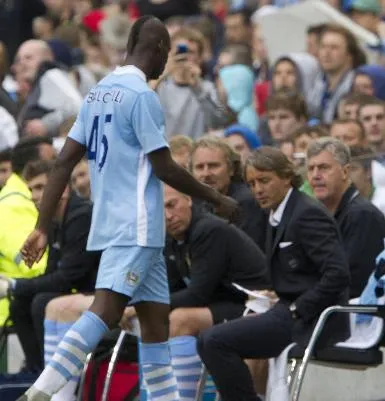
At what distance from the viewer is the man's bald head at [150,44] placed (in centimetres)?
884

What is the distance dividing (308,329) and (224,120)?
4.45m

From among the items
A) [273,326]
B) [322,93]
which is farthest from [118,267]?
[322,93]

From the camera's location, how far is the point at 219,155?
428 inches

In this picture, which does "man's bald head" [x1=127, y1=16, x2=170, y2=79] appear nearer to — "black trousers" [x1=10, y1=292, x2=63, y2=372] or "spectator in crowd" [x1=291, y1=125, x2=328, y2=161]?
"black trousers" [x1=10, y1=292, x2=63, y2=372]

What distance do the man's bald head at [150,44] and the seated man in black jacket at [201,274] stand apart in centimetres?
125

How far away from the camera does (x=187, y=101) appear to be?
13773 millimetres

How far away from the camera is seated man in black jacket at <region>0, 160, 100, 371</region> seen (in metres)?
10.7

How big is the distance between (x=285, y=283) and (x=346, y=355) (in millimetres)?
562

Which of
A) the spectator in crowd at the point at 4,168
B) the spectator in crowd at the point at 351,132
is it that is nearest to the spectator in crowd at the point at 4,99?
the spectator in crowd at the point at 4,168

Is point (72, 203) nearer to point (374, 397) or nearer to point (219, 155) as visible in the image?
point (219, 155)

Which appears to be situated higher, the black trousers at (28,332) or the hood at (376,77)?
the hood at (376,77)

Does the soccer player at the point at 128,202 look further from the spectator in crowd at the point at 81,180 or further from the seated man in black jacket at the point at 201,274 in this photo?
the spectator in crowd at the point at 81,180

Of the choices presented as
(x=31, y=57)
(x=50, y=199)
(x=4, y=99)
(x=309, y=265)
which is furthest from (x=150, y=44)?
(x=31, y=57)

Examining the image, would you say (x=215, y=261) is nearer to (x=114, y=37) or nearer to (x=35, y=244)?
(x=35, y=244)
